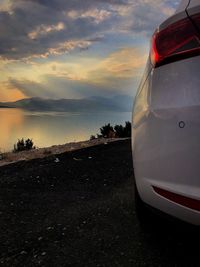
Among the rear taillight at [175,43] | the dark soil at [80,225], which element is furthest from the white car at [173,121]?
the dark soil at [80,225]

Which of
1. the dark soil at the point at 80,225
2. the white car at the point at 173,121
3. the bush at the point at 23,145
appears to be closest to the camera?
the white car at the point at 173,121

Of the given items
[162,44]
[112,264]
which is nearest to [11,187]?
[112,264]

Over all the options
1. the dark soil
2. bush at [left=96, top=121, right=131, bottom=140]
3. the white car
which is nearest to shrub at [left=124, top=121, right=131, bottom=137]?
bush at [left=96, top=121, right=131, bottom=140]

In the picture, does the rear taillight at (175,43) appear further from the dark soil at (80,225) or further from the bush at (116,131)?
the bush at (116,131)

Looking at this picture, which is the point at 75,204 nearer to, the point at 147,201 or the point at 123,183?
the point at 123,183

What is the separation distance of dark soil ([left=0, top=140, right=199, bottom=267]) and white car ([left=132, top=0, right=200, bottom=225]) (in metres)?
0.30

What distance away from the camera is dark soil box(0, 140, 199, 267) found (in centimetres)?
308

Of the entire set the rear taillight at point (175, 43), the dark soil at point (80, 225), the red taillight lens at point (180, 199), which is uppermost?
the rear taillight at point (175, 43)

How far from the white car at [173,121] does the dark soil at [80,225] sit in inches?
11.7

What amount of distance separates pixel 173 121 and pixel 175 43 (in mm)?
438

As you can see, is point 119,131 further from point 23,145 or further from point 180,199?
point 180,199

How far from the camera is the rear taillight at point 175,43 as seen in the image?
2.39 meters

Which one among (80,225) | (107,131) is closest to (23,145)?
(107,131)

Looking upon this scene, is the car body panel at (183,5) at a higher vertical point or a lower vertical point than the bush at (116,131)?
higher
